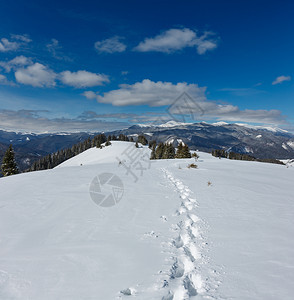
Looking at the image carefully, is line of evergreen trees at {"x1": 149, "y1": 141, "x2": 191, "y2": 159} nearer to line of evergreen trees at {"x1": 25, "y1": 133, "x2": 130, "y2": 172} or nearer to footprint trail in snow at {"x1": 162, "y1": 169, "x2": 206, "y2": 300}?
line of evergreen trees at {"x1": 25, "y1": 133, "x2": 130, "y2": 172}

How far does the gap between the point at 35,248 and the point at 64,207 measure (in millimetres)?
2688

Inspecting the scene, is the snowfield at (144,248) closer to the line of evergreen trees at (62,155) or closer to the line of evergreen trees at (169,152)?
the line of evergreen trees at (169,152)

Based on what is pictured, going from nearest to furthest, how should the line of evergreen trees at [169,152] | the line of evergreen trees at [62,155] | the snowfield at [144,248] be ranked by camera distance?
the snowfield at [144,248]
the line of evergreen trees at [169,152]
the line of evergreen trees at [62,155]

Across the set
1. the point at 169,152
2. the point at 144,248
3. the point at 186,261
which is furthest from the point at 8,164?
the point at 169,152

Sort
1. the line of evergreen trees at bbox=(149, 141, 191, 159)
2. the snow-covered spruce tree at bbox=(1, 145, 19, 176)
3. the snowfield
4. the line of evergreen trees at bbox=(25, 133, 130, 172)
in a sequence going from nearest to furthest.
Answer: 1. the snowfield
2. the snow-covered spruce tree at bbox=(1, 145, 19, 176)
3. the line of evergreen trees at bbox=(149, 141, 191, 159)
4. the line of evergreen trees at bbox=(25, 133, 130, 172)

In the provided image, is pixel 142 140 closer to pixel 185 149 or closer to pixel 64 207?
pixel 185 149

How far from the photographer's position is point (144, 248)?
4676 millimetres

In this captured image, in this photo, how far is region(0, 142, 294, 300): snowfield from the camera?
331cm

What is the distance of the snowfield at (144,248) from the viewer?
331cm

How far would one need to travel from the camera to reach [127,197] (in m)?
8.98

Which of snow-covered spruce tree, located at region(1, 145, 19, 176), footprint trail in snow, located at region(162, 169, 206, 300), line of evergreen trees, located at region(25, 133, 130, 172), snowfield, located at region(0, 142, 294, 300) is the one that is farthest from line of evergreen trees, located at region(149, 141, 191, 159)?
footprint trail in snow, located at region(162, 169, 206, 300)

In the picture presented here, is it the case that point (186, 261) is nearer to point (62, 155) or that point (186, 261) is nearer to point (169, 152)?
point (169, 152)

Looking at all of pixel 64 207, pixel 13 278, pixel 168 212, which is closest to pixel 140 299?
pixel 13 278

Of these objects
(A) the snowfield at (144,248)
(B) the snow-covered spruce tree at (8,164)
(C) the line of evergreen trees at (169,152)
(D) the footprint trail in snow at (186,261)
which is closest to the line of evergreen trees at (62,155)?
(C) the line of evergreen trees at (169,152)
